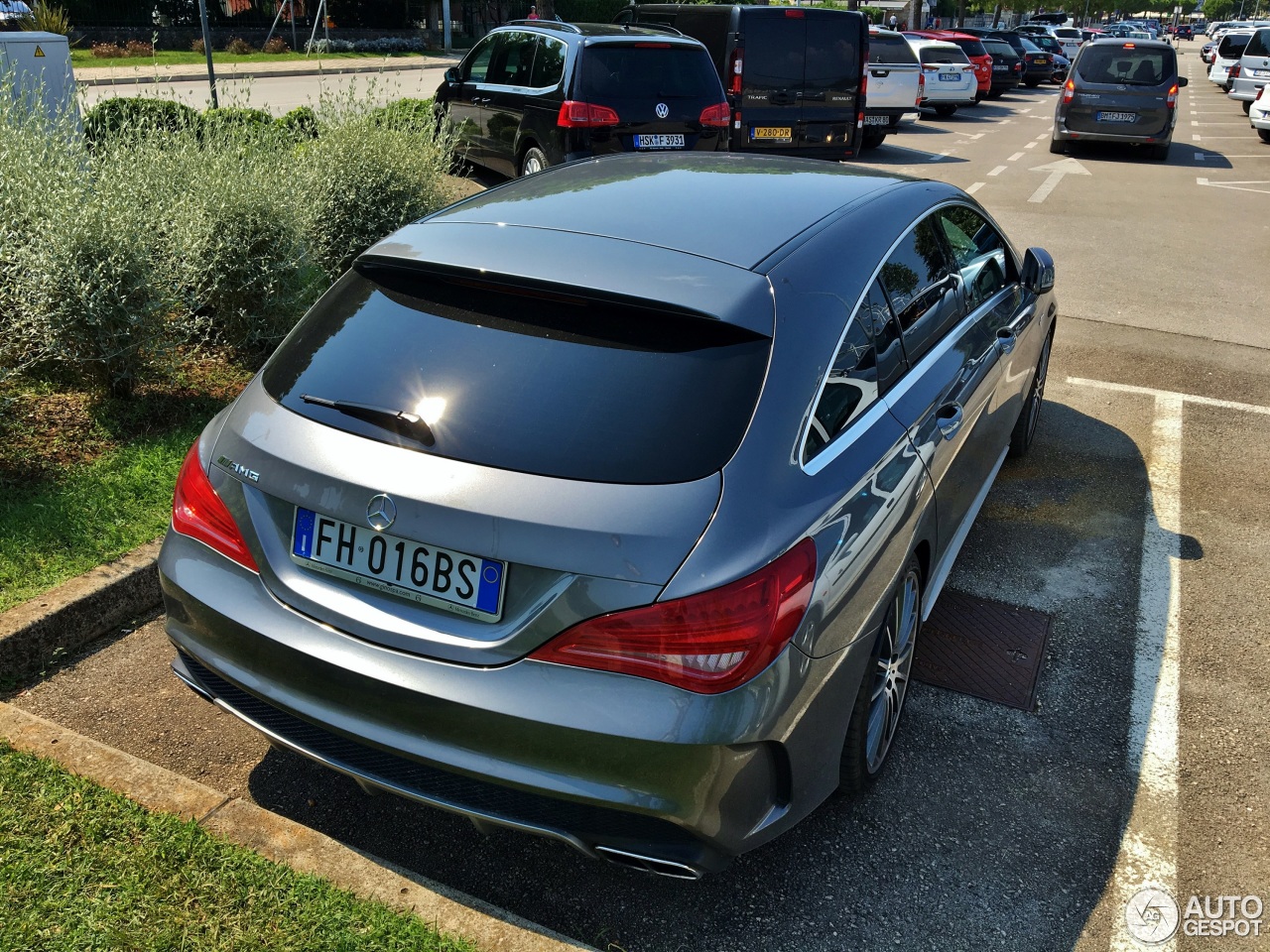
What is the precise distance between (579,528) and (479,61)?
1119 cm

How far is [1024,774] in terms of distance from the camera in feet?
11.4

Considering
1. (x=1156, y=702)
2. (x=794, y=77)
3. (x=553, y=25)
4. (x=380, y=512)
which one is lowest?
(x=1156, y=702)

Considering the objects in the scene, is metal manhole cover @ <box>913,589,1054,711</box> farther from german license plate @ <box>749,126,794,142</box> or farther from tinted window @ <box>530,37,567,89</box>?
german license plate @ <box>749,126,794,142</box>

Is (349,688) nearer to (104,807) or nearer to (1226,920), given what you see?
(104,807)

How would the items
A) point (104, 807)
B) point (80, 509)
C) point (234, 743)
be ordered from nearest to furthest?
point (104, 807) < point (234, 743) < point (80, 509)

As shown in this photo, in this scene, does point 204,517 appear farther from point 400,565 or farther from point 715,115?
point 715,115

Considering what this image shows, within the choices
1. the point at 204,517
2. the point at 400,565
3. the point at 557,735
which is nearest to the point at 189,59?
the point at 204,517

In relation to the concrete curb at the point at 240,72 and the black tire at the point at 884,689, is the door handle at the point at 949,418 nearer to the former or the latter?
the black tire at the point at 884,689

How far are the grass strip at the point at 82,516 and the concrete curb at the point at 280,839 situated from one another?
2.86ft

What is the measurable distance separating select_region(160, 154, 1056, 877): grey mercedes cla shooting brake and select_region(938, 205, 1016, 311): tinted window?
111 cm

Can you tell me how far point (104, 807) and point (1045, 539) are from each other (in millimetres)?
4006

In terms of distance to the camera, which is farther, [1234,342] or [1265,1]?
[1265,1]

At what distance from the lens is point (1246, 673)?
Result: 13.3 feet

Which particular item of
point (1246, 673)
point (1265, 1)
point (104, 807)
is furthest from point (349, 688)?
point (1265, 1)
